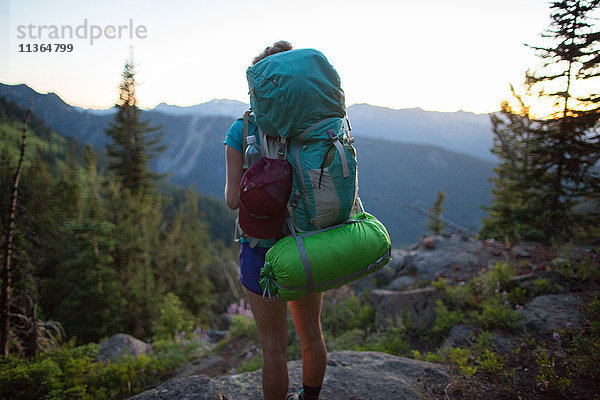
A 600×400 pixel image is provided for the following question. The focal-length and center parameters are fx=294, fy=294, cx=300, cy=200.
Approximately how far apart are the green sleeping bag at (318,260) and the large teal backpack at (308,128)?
0.30 ft

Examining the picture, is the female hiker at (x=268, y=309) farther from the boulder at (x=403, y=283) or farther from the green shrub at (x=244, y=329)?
the boulder at (x=403, y=283)

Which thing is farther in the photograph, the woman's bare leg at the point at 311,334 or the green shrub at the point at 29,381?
the green shrub at the point at 29,381

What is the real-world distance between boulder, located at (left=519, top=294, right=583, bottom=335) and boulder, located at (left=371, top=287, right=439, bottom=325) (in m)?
1.18

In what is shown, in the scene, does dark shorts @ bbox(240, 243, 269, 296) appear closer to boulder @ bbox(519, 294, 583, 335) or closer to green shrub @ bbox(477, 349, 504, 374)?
green shrub @ bbox(477, 349, 504, 374)

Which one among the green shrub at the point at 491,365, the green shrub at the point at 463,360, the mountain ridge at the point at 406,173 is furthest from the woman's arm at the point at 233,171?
the mountain ridge at the point at 406,173

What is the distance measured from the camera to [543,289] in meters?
3.74

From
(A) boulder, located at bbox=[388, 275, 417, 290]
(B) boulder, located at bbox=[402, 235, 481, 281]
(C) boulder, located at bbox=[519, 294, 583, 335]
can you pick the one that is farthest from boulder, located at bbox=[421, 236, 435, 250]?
(C) boulder, located at bbox=[519, 294, 583, 335]

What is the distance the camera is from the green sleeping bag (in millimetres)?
1296

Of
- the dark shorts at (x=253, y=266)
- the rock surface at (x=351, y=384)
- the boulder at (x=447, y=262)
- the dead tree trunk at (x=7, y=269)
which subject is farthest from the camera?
the boulder at (x=447, y=262)

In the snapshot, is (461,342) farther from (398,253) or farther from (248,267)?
(398,253)

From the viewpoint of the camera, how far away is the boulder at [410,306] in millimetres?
4340

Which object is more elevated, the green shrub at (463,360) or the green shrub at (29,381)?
the green shrub at (463,360)

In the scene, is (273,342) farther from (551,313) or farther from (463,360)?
(551,313)

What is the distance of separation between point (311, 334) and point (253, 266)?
0.59 meters
